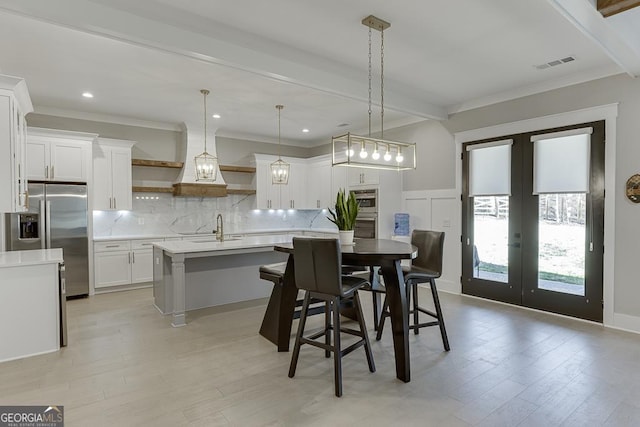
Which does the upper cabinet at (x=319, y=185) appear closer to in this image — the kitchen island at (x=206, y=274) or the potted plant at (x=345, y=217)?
the kitchen island at (x=206, y=274)

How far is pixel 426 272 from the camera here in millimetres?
3395

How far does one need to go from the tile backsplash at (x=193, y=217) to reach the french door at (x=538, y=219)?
3212 millimetres

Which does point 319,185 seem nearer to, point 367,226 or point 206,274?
point 367,226

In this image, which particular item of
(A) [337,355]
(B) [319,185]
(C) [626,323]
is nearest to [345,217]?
(A) [337,355]

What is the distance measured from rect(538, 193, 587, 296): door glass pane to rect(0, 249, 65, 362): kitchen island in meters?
5.35

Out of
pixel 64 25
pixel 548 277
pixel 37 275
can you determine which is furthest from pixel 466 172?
pixel 37 275

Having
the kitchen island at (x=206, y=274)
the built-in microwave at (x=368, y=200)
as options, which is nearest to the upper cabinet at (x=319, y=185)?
the built-in microwave at (x=368, y=200)

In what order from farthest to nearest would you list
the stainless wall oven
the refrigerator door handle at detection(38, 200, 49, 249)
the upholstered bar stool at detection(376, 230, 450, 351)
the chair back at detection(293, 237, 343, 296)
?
1. the stainless wall oven
2. the refrigerator door handle at detection(38, 200, 49, 249)
3. the upholstered bar stool at detection(376, 230, 450, 351)
4. the chair back at detection(293, 237, 343, 296)

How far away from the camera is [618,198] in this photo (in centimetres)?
391

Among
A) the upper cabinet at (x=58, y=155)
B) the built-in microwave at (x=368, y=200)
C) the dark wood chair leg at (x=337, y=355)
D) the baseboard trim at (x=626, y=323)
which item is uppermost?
the upper cabinet at (x=58, y=155)

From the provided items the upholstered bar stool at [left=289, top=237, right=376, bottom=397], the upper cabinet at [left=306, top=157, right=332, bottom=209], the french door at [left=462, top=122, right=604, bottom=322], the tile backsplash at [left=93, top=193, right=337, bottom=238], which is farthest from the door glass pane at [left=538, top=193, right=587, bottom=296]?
the tile backsplash at [left=93, top=193, right=337, bottom=238]

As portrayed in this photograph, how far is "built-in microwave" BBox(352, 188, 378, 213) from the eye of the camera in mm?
5949

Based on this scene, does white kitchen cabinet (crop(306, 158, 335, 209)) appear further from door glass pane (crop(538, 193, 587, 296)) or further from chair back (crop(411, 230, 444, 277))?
door glass pane (crop(538, 193, 587, 296))

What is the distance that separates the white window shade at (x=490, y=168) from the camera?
15.9ft
